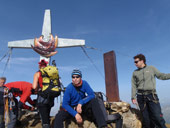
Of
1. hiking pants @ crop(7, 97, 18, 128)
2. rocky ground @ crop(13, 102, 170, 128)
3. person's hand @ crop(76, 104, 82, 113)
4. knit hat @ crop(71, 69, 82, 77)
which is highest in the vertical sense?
knit hat @ crop(71, 69, 82, 77)

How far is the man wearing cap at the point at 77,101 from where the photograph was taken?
136 inches

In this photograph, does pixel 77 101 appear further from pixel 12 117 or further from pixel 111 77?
pixel 111 77

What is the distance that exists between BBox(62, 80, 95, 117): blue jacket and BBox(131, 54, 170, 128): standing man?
5.70ft

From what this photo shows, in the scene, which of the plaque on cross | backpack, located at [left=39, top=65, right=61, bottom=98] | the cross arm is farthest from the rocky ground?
the cross arm

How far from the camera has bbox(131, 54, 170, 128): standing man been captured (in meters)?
4.20

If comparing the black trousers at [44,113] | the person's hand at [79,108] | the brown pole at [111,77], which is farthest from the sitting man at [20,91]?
the brown pole at [111,77]

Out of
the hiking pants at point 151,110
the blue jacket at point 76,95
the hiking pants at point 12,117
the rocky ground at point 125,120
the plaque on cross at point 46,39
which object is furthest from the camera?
the plaque on cross at point 46,39

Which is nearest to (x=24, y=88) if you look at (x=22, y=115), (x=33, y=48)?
(x=22, y=115)

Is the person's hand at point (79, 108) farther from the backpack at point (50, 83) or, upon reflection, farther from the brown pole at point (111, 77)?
the brown pole at point (111, 77)

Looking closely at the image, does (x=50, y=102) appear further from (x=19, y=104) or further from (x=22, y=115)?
(x=22, y=115)

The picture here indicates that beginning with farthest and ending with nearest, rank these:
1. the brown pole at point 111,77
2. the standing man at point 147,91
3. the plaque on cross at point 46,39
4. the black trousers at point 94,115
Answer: the plaque on cross at point 46,39
the brown pole at point 111,77
the standing man at point 147,91
the black trousers at point 94,115

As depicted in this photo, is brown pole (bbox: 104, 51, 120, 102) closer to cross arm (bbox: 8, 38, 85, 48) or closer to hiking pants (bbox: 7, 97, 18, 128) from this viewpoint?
cross arm (bbox: 8, 38, 85, 48)

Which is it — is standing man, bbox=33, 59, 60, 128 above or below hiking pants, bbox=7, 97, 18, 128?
above

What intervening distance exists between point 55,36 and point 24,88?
6567 mm
